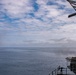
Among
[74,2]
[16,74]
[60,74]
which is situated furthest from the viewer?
[16,74]

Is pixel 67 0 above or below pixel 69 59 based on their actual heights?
above

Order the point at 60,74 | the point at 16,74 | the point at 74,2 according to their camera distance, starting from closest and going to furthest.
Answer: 1. the point at 74,2
2. the point at 60,74
3. the point at 16,74

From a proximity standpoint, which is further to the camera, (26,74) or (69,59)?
(26,74)

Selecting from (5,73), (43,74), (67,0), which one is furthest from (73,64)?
(5,73)

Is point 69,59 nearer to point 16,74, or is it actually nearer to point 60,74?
point 60,74

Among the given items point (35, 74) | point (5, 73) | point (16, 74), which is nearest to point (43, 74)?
point (35, 74)

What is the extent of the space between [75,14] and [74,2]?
1.30 metres

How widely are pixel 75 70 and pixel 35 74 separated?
75919 mm

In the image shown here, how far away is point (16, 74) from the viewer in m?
95.9

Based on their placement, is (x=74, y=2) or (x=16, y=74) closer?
(x=74, y=2)

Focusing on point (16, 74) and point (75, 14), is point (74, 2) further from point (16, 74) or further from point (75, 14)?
point (16, 74)

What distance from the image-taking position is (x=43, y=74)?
315 feet

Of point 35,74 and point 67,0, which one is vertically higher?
point 67,0

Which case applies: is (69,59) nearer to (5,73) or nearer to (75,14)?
(75,14)
